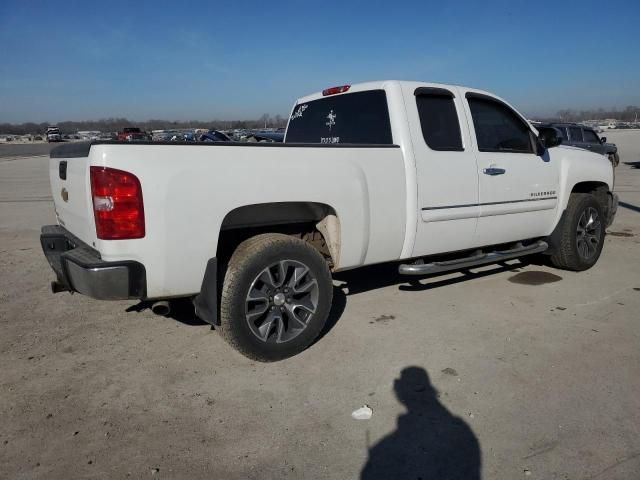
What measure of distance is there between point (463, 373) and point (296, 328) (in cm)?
120

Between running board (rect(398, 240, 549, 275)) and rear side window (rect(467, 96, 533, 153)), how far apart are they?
3.24 feet

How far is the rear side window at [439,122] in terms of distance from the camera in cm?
421

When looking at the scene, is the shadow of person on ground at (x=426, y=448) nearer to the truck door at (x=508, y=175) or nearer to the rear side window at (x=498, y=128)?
the truck door at (x=508, y=175)

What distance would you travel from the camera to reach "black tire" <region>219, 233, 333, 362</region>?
130 inches

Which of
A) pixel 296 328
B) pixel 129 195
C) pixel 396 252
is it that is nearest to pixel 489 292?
pixel 396 252

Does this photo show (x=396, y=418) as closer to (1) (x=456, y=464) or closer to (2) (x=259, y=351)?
(1) (x=456, y=464)

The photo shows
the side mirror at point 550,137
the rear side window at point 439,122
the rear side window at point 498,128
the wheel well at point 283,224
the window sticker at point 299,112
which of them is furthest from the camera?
the window sticker at point 299,112

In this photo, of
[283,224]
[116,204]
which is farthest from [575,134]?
[116,204]

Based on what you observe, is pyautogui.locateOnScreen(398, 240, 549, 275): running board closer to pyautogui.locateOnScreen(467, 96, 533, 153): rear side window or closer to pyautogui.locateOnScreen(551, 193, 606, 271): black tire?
pyautogui.locateOnScreen(551, 193, 606, 271): black tire

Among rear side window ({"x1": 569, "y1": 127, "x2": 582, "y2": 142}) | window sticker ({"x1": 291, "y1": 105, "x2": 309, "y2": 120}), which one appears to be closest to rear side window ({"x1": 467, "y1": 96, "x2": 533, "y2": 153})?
window sticker ({"x1": 291, "y1": 105, "x2": 309, "y2": 120})

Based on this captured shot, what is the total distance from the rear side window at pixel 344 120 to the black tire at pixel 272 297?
1318 millimetres

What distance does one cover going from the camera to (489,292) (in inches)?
201

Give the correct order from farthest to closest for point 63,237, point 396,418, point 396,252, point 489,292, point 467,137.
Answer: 1. point 489,292
2. point 467,137
3. point 396,252
4. point 63,237
5. point 396,418

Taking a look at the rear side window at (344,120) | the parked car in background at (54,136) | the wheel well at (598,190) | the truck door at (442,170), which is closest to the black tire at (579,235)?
the wheel well at (598,190)
